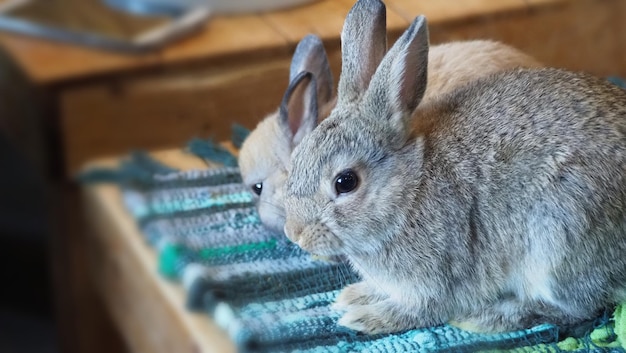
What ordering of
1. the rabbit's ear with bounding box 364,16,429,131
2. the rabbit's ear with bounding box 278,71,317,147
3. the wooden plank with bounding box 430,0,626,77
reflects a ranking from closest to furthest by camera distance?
the rabbit's ear with bounding box 364,16,429,131 < the rabbit's ear with bounding box 278,71,317,147 < the wooden plank with bounding box 430,0,626,77

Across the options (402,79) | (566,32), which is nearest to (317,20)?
(402,79)

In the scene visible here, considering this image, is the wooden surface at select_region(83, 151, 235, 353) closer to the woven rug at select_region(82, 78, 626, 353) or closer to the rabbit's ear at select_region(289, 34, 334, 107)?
the woven rug at select_region(82, 78, 626, 353)

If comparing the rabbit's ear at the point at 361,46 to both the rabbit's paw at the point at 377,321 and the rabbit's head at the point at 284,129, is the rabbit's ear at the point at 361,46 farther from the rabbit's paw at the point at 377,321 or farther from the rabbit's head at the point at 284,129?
the rabbit's paw at the point at 377,321

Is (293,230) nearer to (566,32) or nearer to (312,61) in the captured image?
(312,61)

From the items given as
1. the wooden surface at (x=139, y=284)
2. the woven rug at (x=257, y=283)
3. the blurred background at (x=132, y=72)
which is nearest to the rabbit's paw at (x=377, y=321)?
the woven rug at (x=257, y=283)

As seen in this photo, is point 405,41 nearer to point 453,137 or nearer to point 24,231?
point 453,137

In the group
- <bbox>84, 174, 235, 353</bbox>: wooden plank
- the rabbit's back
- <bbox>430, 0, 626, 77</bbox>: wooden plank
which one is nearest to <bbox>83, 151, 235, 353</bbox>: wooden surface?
<bbox>84, 174, 235, 353</bbox>: wooden plank

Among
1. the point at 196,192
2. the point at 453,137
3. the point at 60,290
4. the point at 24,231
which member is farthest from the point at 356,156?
the point at 24,231

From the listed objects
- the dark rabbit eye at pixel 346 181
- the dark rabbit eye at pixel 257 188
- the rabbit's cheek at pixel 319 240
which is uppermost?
the dark rabbit eye at pixel 257 188
